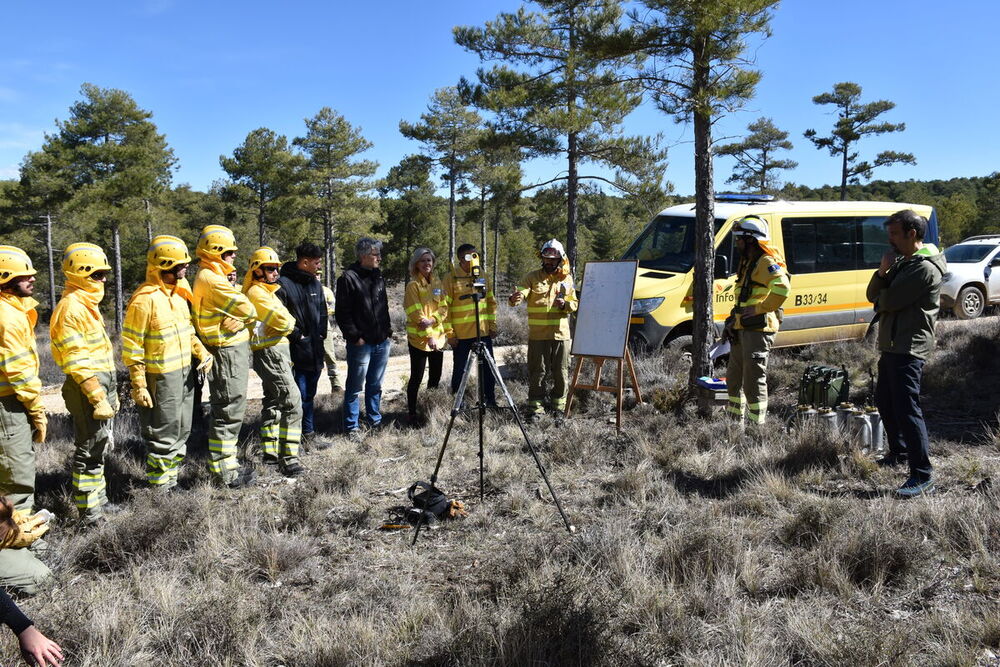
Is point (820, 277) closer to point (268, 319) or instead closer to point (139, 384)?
point (268, 319)

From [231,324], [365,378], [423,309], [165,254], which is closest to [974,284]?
[423,309]

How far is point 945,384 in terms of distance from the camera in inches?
302

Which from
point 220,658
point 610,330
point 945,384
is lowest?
point 220,658

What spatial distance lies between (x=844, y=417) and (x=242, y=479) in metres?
5.23

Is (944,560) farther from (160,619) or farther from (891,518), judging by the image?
(160,619)

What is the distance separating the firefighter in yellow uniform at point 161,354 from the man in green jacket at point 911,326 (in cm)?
507

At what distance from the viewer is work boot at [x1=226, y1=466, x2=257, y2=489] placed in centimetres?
536

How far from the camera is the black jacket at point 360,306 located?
6.55m

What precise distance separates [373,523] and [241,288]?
2.40 m

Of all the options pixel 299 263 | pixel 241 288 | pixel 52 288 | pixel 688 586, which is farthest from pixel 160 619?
pixel 52 288

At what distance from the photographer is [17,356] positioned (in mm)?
3877

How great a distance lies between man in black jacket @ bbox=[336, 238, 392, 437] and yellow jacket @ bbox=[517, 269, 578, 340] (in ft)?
4.89

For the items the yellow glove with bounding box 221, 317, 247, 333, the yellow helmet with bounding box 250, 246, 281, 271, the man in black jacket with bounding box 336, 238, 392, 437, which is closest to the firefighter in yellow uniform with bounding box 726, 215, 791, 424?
the man in black jacket with bounding box 336, 238, 392, 437

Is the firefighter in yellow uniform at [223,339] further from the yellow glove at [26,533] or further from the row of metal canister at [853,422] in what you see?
the row of metal canister at [853,422]
